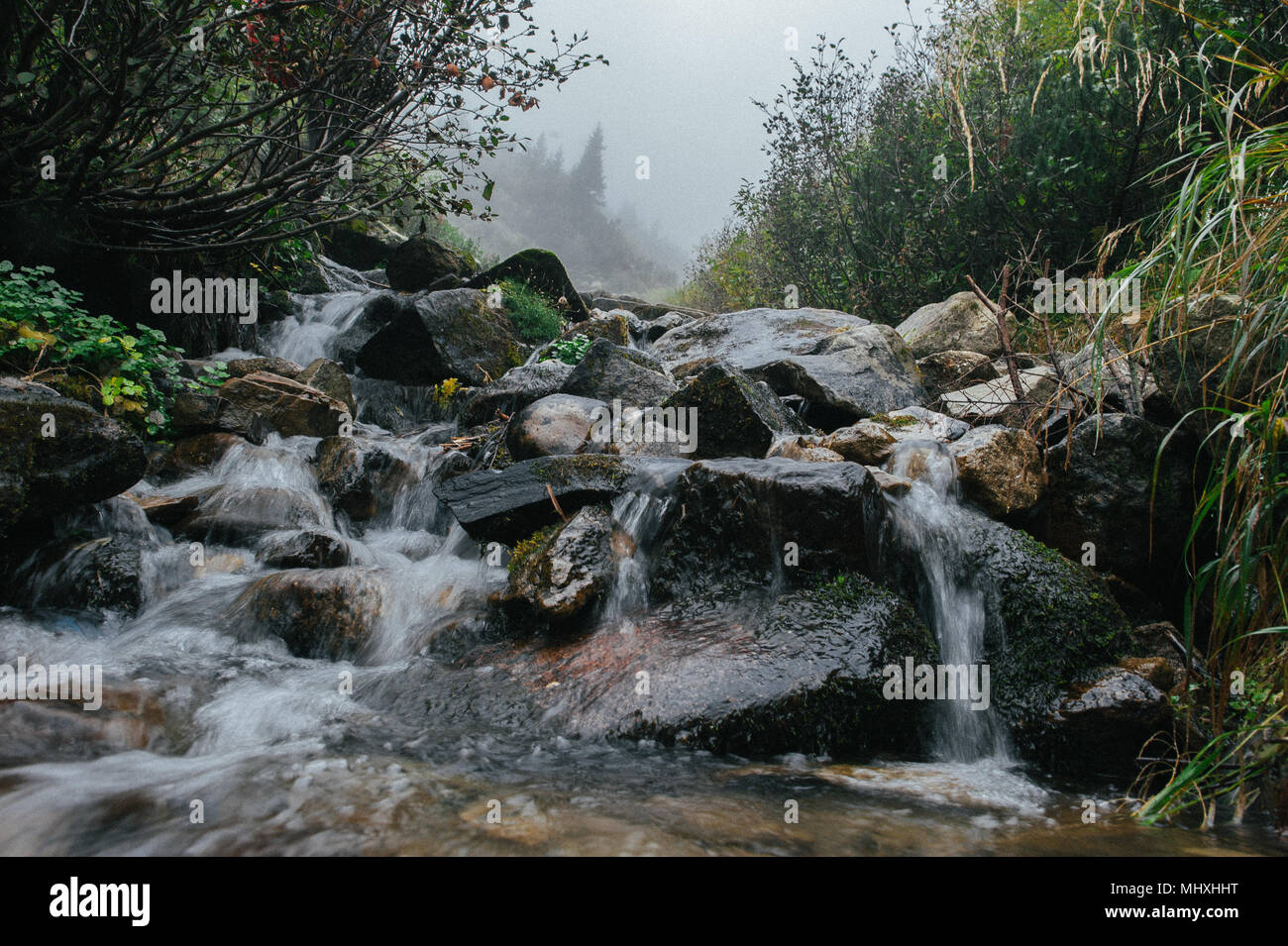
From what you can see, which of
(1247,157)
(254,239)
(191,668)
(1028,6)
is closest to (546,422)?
(191,668)

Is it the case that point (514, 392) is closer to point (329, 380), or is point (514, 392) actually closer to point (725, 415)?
point (329, 380)

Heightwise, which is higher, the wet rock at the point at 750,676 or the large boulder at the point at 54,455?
the large boulder at the point at 54,455

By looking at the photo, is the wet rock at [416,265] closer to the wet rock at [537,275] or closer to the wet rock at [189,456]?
the wet rock at [537,275]

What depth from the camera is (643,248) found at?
255 ft

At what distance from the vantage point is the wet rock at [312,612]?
4.05m

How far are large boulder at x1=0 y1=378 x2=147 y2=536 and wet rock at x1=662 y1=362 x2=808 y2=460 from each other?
157 inches

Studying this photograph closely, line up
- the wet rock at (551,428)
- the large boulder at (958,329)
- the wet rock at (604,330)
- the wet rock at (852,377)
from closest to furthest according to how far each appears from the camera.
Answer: the wet rock at (551,428)
the wet rock at (852,377)
the large boulder at (958,329)
the wet rock at (604,330)

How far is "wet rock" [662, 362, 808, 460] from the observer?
5.47 m

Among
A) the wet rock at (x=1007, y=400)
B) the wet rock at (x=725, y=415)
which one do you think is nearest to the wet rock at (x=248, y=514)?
the wet rock at (x=725, y=415)

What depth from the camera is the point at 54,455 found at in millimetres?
4188

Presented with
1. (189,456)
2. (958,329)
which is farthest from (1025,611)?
(189,456)

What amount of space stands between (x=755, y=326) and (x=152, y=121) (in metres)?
7.15

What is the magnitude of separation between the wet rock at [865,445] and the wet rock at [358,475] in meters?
3.92

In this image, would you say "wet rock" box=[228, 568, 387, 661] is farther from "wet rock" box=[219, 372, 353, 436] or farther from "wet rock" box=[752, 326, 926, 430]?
"wet rock" box=[752, 326, 926, 430]
